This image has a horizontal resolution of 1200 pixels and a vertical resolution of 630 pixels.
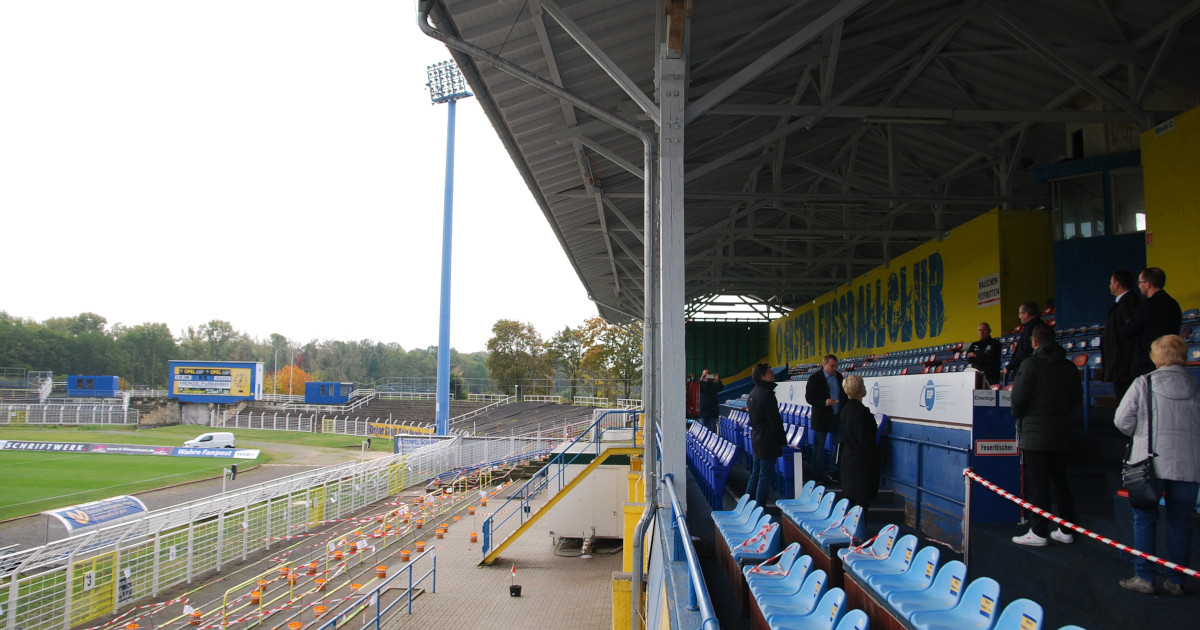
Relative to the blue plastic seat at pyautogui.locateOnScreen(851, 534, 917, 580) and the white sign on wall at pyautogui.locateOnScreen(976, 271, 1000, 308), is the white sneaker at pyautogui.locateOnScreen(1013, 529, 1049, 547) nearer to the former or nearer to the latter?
the blue plastic seat at pyautogui.locateOnScreen(851, 534, 917, 580)

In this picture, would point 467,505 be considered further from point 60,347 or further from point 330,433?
point 60,347

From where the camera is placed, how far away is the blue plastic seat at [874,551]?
4.08 meters

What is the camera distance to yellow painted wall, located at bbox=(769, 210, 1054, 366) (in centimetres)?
1422

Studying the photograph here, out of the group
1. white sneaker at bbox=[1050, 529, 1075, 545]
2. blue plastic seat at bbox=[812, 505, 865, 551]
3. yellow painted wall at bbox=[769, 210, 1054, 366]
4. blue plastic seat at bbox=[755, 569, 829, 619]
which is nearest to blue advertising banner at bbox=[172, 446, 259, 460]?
yellow painted wall at bbox=[769, 210, 1054, 366]

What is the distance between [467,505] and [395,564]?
774cm

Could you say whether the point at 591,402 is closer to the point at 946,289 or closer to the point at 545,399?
the point at 545,399

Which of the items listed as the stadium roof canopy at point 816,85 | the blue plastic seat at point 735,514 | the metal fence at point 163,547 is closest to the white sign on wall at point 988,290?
the stadium roof canopy at point 816,85

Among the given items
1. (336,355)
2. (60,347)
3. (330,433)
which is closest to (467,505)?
(330,433)

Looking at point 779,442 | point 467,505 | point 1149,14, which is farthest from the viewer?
point 467,505

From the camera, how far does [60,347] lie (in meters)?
83.7

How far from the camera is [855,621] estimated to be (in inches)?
106

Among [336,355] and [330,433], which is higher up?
[336,355]

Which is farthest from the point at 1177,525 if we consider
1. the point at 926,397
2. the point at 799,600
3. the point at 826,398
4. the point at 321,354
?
the point at 321,354

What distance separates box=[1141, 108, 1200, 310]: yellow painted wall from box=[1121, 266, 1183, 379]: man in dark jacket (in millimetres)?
5730
